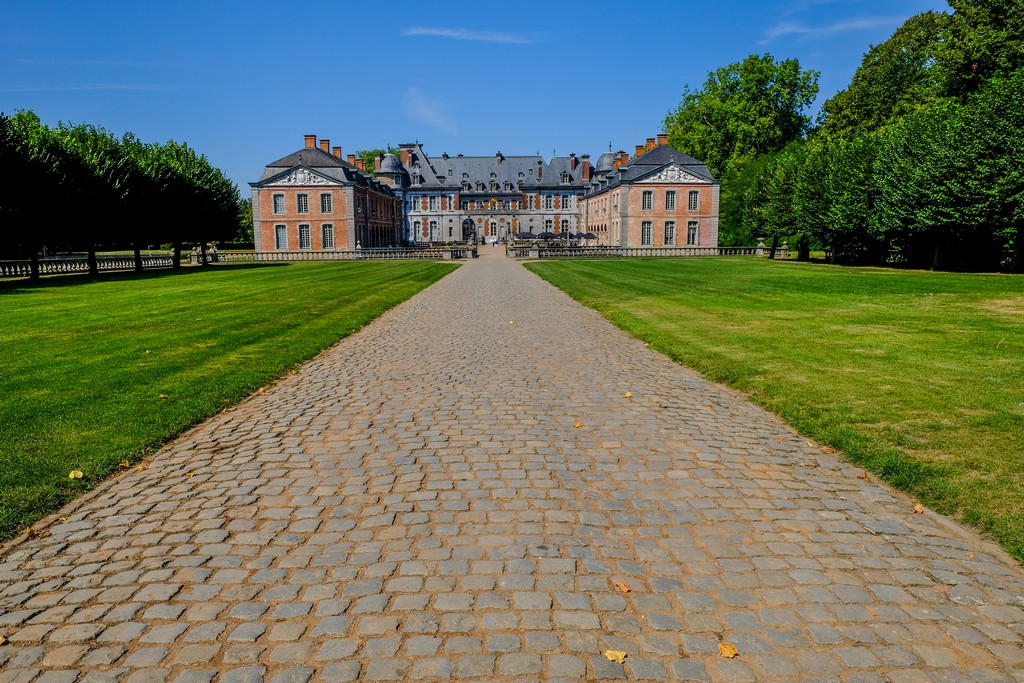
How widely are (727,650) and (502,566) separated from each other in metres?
1.38

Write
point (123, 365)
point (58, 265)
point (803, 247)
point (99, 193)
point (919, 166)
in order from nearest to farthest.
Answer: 1. point (123, 365)
2. point (919, 166)
3. point (99, 193)
4. point (58, 265)
5. point (803, 247)

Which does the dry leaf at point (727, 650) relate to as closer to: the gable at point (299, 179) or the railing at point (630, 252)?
the railing at point (630, 252)

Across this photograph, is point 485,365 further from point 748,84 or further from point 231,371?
point 748,84

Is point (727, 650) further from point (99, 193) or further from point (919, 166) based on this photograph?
point (99, 193)

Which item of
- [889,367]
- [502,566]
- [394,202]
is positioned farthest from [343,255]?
[502,566]

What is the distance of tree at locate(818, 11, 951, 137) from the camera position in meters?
50.9

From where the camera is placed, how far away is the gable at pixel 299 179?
6388cm

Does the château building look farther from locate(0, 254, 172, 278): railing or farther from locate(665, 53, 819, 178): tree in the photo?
locate(0, 254, 172, 278): railing

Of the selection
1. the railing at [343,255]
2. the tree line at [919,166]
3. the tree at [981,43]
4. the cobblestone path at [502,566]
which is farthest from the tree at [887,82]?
the cobblestone path at [502,566]

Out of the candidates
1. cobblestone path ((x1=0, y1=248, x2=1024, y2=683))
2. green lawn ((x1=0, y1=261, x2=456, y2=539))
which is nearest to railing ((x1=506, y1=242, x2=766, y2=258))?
green lawn ((x1=0, y1=261, x2=456, y2=539))

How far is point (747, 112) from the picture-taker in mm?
66125

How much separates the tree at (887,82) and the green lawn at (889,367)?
37499 mm

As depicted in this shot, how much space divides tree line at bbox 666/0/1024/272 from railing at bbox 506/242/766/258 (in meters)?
3.81

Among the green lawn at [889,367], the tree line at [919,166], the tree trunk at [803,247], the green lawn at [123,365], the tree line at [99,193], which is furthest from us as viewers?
the tree trunk at [803,247]
